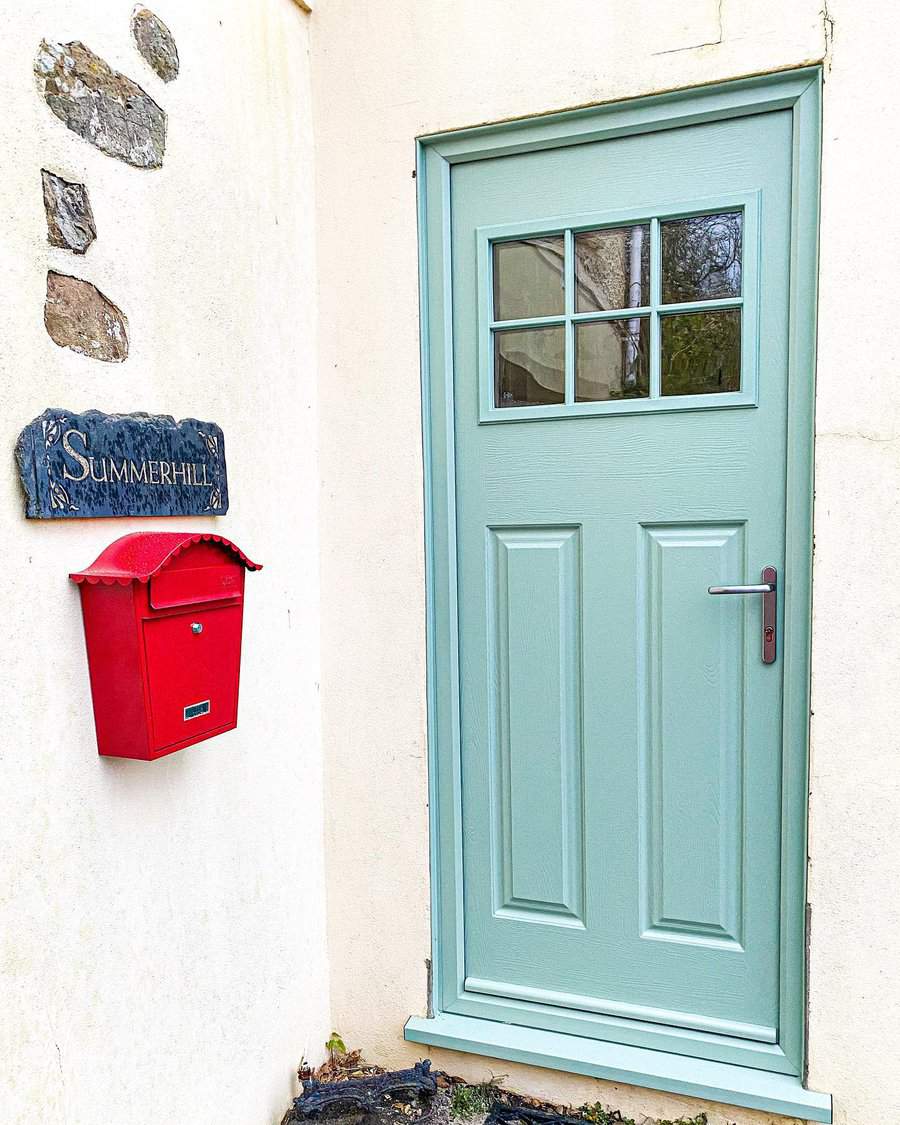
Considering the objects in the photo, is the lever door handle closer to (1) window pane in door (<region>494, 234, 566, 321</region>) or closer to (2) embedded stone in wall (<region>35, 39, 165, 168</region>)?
(1) window pane in door (<region>494, 234, 566, 321</region>)

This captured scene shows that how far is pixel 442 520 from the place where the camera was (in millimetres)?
2076

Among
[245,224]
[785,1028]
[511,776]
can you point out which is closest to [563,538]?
[511,776]

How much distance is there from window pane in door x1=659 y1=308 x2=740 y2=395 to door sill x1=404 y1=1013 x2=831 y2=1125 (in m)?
1.56

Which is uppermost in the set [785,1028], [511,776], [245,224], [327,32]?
[327,32]

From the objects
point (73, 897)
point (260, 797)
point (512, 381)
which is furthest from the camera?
point (512, 381)

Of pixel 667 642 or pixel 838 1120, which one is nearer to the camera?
pixel 838 1120

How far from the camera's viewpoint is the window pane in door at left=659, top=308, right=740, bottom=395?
1.85 meters

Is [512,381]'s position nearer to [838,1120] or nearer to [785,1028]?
[785,1028]

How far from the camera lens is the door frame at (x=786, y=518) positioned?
1.76 meters

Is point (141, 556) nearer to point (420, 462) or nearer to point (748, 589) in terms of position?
point (420, 462)

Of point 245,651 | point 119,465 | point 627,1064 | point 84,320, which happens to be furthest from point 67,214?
point 627,1064

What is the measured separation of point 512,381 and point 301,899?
4.65 feet

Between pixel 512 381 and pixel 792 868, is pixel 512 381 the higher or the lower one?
the higher one

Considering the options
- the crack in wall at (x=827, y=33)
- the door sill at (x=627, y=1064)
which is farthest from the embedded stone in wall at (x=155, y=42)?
the door sill at (x=627, y=1064)
